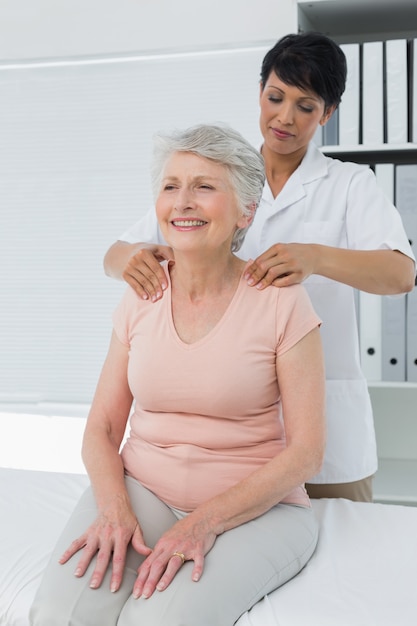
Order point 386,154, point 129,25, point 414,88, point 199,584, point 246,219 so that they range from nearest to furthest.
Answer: point 199,584, point 246,219, point 414,88, point 386,154, point 129,25

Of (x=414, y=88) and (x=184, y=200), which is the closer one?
(x=184, y=200)

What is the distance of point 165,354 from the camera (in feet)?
4.73

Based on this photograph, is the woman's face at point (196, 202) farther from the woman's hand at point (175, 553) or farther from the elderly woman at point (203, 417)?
the woman's hand at point (175, 553)

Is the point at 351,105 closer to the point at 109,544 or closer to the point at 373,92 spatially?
the point at 373,92

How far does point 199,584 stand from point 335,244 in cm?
89

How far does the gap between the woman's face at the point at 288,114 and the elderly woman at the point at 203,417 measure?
247 millimetres

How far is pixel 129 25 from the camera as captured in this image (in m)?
2.85

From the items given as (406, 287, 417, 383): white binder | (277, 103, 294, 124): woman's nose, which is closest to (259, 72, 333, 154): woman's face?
(277, 103, 294, 124): woman's nose

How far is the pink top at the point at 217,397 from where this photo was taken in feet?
4.56

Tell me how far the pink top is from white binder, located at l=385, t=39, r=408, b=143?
978 mm

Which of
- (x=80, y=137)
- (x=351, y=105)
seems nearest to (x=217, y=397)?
(x=351, y=105)

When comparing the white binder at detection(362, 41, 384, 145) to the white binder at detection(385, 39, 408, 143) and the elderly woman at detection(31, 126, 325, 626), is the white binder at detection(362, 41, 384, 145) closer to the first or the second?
the white binder at detection(385, 39, 408, 143)

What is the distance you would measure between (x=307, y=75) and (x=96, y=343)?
5.46 feet

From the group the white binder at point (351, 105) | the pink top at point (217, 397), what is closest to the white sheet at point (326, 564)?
the pink top at point (217, 397)
